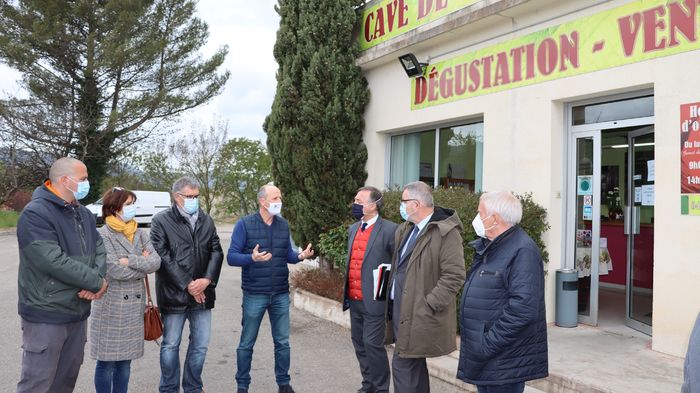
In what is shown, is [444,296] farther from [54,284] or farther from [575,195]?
[575,195]

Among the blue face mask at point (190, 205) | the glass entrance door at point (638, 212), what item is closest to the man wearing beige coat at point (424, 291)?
the blue face mask at point (190, 205)

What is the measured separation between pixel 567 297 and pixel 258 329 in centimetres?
400

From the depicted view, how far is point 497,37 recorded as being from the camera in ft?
24.1

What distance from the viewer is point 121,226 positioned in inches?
160

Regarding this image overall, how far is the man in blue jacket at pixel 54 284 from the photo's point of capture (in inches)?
130

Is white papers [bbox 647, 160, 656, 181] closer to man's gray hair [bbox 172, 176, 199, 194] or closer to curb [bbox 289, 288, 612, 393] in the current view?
curb [bbox 289, 288, 612, 393]

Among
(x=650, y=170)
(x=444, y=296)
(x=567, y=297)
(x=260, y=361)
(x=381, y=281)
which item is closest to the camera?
(x=444, y=296)

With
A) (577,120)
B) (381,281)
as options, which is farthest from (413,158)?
(381,281)

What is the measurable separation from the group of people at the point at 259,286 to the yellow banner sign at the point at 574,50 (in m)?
3.38

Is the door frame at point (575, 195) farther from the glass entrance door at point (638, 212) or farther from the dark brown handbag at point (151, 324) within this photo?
the dark brown handbag at point (151, 324)

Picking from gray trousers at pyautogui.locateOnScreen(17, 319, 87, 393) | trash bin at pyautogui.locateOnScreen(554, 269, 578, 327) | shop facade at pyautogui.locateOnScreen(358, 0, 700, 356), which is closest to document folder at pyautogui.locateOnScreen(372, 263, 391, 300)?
shop facade at pyautogui.locateOnScreen(358, 0, 700, 356)

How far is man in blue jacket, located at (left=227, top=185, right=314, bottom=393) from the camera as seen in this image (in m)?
4.54

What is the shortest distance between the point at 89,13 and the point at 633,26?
25.1 meters

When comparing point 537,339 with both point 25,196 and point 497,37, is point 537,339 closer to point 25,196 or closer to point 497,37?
point 497,37
